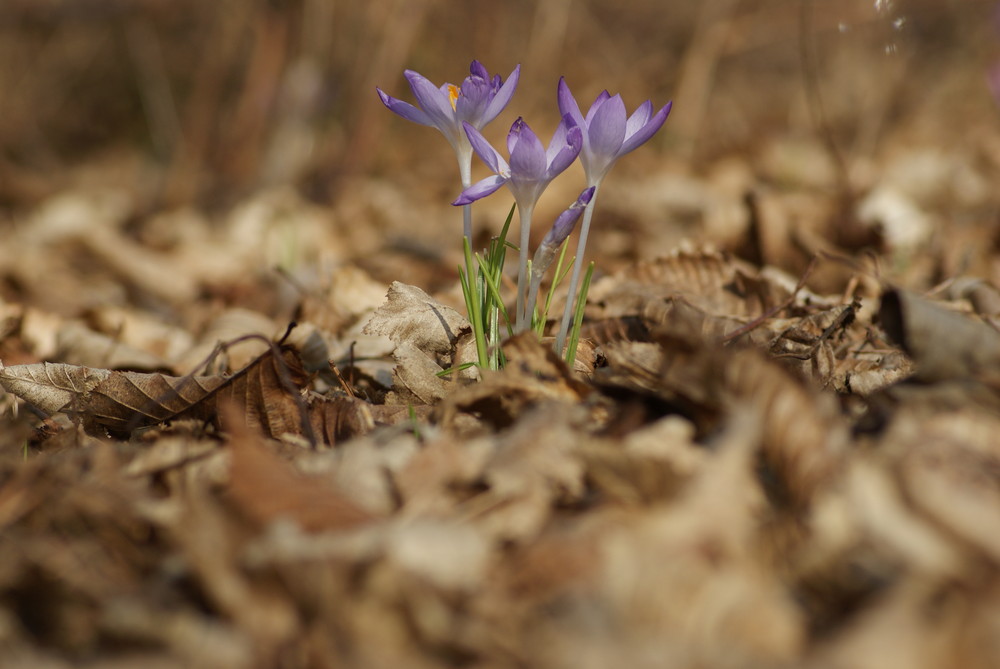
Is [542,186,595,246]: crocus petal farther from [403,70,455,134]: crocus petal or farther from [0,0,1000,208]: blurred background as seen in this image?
[0,0,1000,208]: blurred background

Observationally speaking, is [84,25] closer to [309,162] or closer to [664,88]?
[309,162]

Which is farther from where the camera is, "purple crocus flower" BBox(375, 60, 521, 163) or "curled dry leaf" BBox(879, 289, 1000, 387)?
"purple crocus flower" BBox(375, 60, 521, 163)

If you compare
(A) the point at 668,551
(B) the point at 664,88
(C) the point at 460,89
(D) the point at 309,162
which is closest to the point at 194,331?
(C) the point at 460,89

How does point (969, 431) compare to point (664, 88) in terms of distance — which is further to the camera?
point (664, 88)

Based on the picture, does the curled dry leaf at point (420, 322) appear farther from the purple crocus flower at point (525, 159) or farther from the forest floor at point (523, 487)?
the purple crocus flower at point (525, 159)

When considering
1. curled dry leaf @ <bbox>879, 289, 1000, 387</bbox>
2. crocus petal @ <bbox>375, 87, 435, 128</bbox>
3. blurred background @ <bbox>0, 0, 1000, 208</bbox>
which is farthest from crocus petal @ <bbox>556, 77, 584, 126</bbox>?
blurred background @ <bbox>0, 0, 1000, 208</bbox>

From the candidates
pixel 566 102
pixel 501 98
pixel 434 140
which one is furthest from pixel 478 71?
pixel 434 140

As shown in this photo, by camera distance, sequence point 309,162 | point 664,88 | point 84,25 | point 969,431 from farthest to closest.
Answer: point 84,25, point 309,162, point 664,88, point 969,431

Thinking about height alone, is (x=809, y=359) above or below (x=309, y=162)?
below

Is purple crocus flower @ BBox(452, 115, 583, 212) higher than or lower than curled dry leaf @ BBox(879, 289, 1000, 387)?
higher
